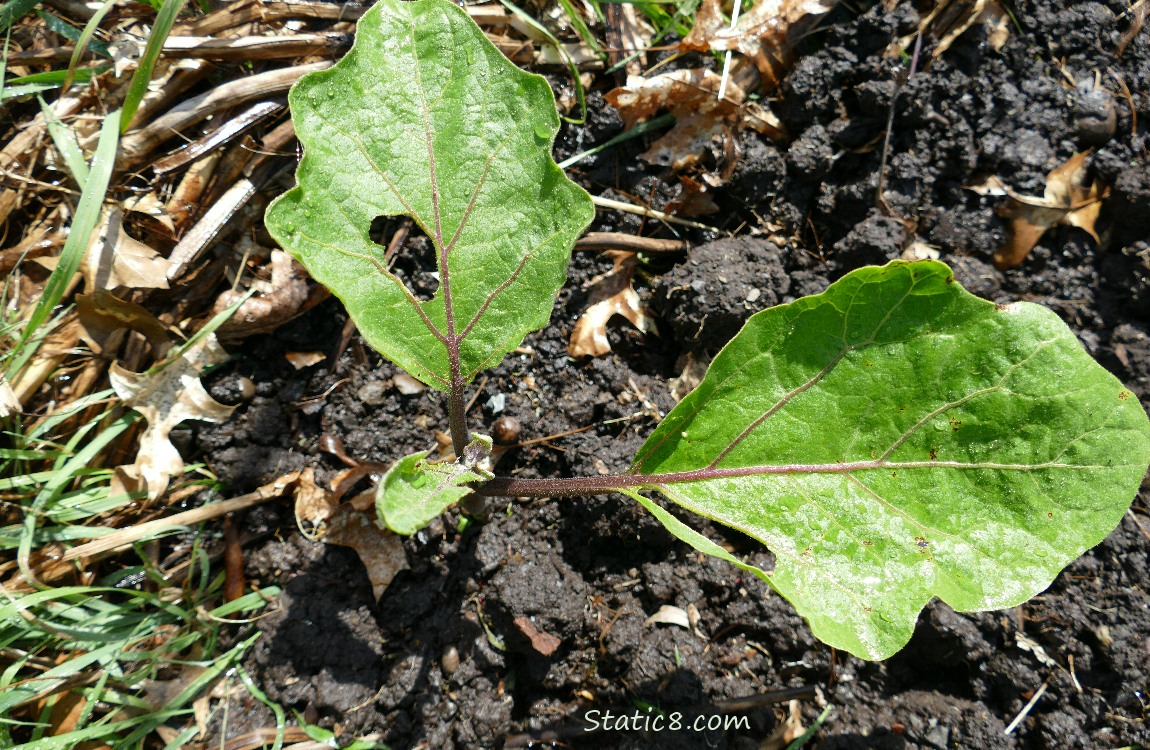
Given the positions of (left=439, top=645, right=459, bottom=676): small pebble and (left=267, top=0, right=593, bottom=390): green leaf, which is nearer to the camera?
(left=267, top=0, right=593, bottom=390): green leaf

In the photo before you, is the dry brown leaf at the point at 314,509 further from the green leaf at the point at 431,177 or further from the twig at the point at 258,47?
the twig at the point at 258,47

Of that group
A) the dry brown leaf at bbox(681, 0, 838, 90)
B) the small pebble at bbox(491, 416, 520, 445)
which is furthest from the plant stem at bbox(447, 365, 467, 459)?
the dry brown leaf at bbox(681, 0, 838, 90)

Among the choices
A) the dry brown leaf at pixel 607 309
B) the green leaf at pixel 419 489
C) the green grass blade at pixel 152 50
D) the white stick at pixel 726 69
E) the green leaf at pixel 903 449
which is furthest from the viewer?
the white stick at pixel 726 69

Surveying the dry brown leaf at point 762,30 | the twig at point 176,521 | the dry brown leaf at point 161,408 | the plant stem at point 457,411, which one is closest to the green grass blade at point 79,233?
→ the dry brown leaf at point 161,408

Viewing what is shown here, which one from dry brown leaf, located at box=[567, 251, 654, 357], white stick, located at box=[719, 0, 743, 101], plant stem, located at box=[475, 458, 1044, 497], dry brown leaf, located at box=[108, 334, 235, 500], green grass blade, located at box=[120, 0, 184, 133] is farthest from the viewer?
white stick, located at box=[719, 0, 743, 101]

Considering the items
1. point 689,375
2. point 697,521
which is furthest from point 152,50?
point 697,521

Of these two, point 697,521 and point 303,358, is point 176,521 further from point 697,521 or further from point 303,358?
point 697,521

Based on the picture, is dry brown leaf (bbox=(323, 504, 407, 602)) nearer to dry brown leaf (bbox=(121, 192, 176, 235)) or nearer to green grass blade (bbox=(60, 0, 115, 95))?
dry brown leaf (bbox=(121, 192, 176, 235))

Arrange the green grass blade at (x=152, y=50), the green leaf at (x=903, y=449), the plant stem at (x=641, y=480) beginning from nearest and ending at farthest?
the green leaf at (x=903, y=449) < the plant stem at (x=641, y=480) < the green grass blade at (x=152, y=50)
